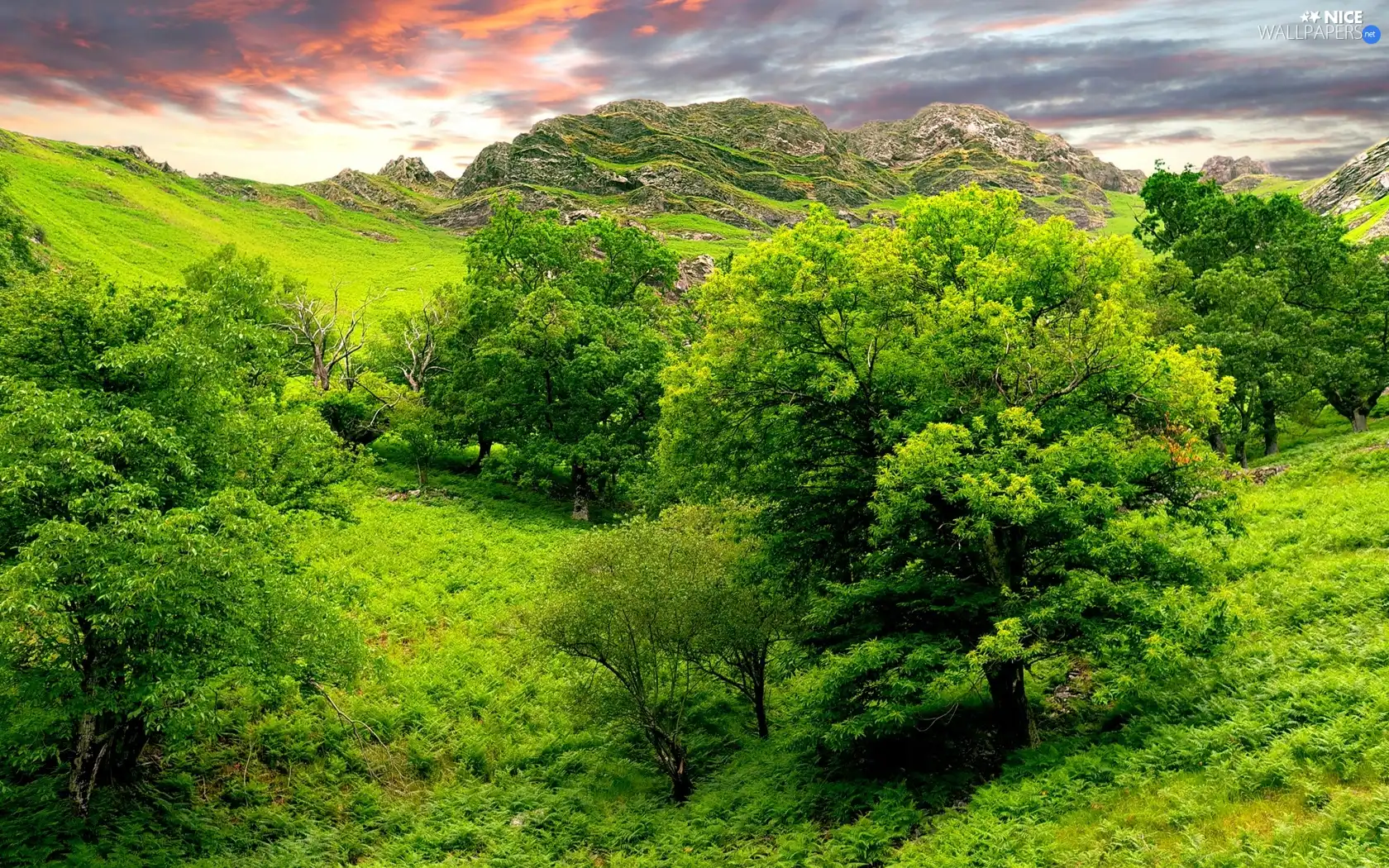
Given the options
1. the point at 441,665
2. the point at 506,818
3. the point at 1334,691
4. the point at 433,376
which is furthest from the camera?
the point at 433,376

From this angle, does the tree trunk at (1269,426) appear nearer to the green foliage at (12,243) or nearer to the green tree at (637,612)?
the green tree at (637,612)

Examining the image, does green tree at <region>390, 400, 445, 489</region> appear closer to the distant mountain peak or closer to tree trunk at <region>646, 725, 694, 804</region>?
tree trunk at <region>646, 725, 694, 804</region>

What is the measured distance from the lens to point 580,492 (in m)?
45.4

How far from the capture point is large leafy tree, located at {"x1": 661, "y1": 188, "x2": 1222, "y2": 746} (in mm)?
17250

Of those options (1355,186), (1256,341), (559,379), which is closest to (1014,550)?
(1256,341)

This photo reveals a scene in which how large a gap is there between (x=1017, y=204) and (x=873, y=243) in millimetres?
7317

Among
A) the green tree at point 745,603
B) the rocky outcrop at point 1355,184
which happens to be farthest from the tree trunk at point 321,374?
the rocky outcrop at point 1355,184

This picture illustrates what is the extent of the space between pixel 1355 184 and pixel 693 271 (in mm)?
131460

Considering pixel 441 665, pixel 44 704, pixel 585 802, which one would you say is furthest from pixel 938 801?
pixel 44 704

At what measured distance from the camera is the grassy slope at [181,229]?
81750 mm

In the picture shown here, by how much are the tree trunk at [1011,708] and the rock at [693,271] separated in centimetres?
7256

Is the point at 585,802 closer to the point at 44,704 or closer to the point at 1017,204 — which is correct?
the point at 44,704

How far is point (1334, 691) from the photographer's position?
569 inches

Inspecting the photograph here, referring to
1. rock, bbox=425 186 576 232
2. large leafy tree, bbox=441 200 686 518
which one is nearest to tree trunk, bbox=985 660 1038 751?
large leafy tree, bbox=441 200 686 518
